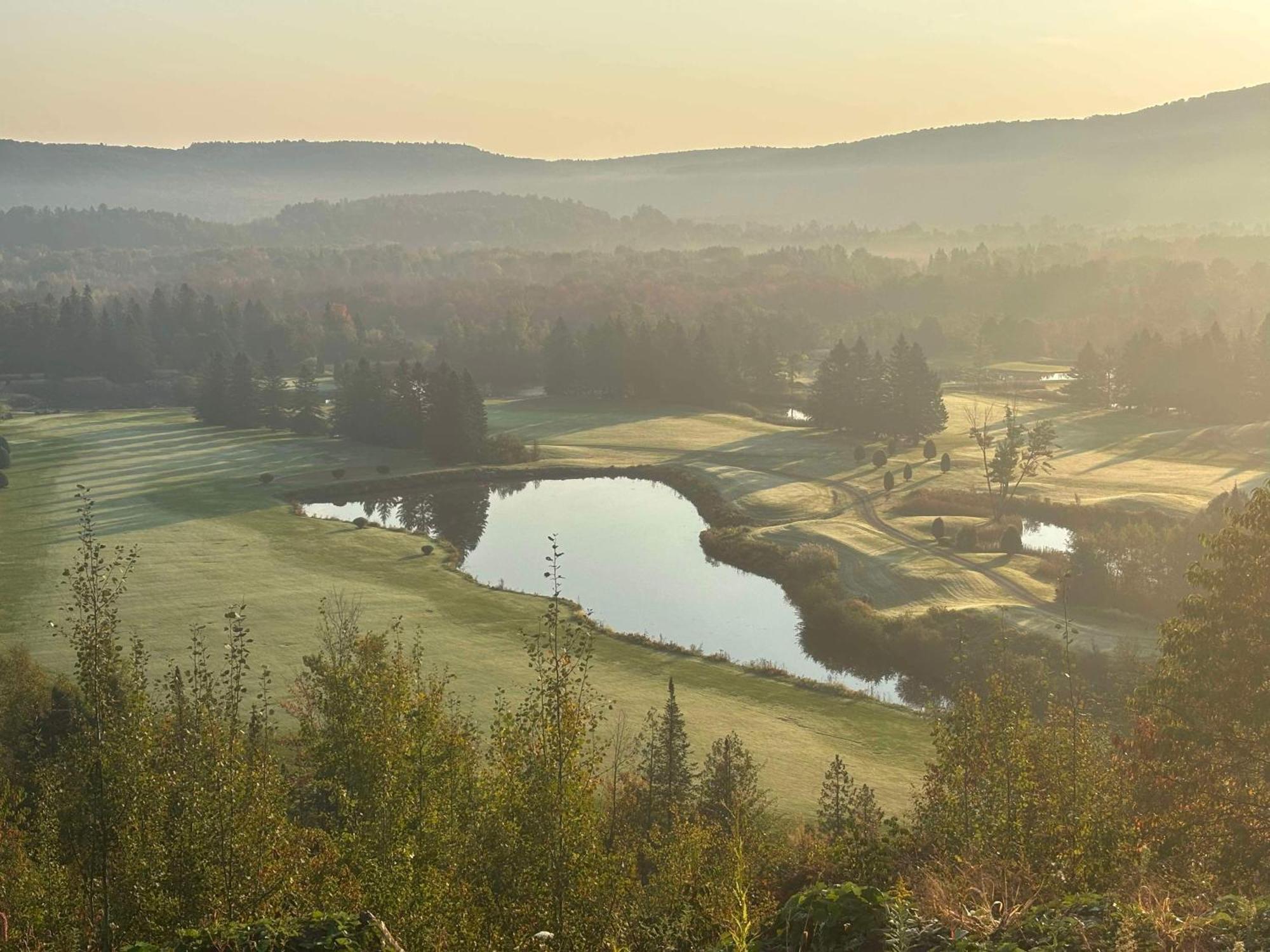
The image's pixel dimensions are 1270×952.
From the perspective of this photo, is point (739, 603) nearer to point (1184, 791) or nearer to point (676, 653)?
point (676, 653)

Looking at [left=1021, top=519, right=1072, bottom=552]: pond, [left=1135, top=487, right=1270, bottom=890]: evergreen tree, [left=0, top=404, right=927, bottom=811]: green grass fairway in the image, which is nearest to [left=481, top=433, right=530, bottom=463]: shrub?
[left=0, top=404, right=927, bottom=811]: green grass fairway

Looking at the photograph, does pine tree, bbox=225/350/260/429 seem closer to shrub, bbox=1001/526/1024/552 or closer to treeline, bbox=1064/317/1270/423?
shrub, bbox=1001/526/1024/552

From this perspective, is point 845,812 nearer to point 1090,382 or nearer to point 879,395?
point 879,395

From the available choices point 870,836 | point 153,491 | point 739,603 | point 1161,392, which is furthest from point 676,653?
point 1161,392

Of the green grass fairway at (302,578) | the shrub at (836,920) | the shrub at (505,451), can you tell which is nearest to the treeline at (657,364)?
the green grass fairway at (302,578)

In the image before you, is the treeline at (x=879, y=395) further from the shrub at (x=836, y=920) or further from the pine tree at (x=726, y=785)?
the shrub at (x=836, y=920)

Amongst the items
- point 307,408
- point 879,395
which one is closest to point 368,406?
point 307,408
